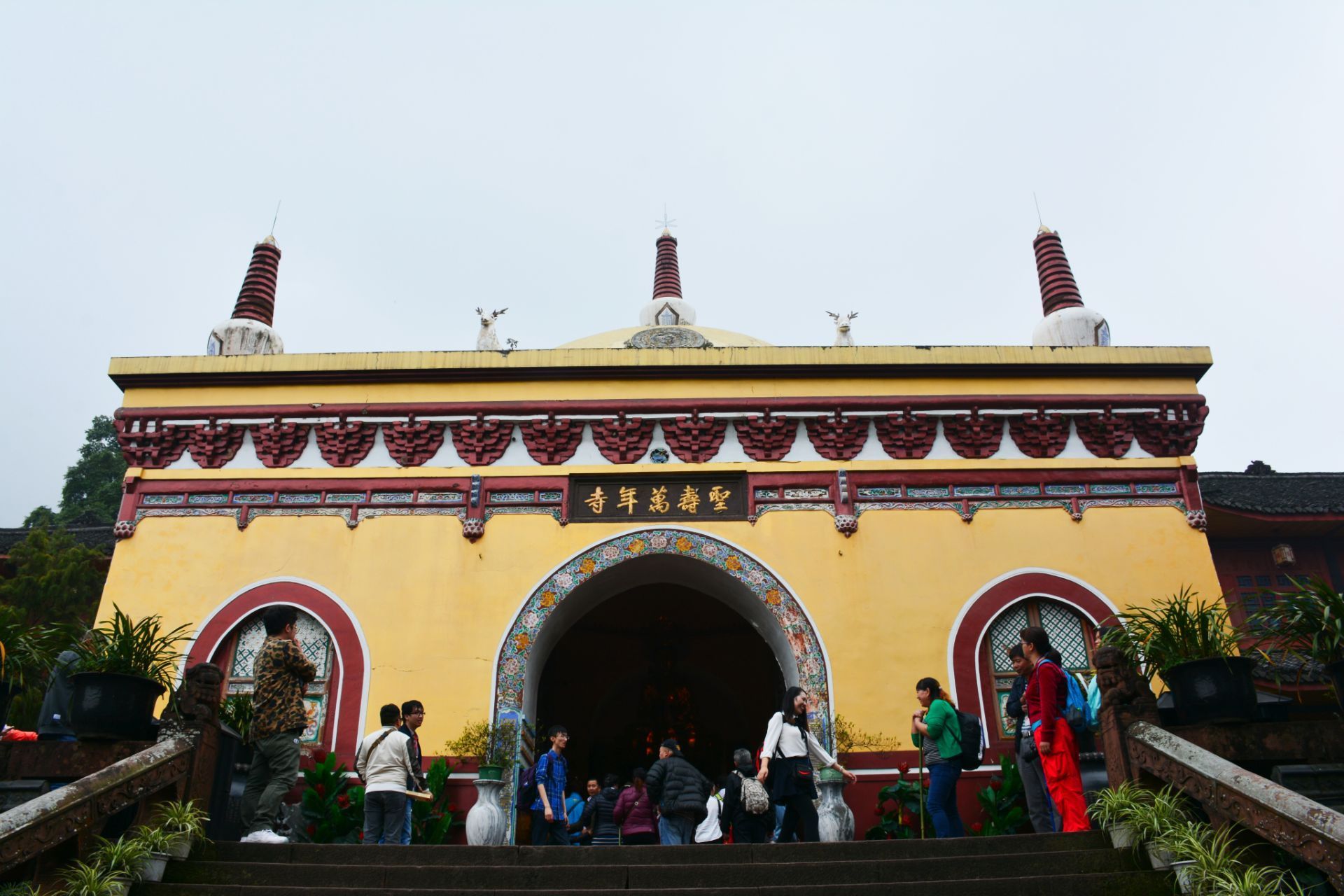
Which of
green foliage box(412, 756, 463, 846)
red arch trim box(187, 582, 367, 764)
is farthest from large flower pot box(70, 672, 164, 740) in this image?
red arch trim box(187, 582, 367, 764)

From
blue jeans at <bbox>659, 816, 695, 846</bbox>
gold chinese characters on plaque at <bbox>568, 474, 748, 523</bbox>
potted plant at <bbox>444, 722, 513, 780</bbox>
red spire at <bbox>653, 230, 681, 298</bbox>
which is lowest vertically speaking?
blue jeans at <bbox>659, 816, 695, 846</bbox>

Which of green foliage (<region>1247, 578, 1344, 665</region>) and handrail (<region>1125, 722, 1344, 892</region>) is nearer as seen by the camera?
handrail (<region>1125, 722, 1344, 892</region>)

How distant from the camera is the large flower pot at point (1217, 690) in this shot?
23.5ft

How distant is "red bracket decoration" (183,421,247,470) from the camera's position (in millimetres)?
12883

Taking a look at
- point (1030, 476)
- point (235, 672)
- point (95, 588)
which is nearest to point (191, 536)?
point (235, 672)

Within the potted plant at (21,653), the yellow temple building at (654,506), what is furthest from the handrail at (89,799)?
the yellow temple building at (654,506)

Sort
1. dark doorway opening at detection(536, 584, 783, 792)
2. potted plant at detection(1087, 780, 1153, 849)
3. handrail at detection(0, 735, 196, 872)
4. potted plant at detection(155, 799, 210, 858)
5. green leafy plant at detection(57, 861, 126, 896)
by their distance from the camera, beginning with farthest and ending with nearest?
dark doorway opening at detection(536, 584, 783, 792), potted plant at detection(155, 799, 210, 858), potted plant at detection(1087, 780, 1153, 849), green leafy plant at detection(57, 861, 126, 896), handrail at detection(0, 735, 196, 872)

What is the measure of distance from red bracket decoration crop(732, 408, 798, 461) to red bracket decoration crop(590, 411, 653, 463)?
1.08 m

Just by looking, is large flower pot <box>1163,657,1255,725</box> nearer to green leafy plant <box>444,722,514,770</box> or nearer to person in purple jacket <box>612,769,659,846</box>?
person in purple jacket <box>612,769,659,846</box>

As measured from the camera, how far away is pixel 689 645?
56.2ft

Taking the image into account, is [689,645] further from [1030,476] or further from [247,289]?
[247,289]

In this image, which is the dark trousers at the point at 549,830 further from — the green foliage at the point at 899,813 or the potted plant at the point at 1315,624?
the potted plant at the point at 1315,624

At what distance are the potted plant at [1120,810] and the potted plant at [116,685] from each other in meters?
6.29

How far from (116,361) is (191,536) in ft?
7.94
